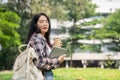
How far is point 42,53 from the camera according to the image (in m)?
2.98

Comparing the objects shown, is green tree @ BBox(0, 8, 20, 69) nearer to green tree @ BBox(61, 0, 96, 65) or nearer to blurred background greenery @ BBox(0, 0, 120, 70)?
blurred background greenery @ BBox(0, 0, 120, 70)

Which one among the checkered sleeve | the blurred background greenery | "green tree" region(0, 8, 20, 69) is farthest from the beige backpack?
the blurred background greenery

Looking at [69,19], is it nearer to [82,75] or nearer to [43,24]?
[82,75]

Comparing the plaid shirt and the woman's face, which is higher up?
the woman's face

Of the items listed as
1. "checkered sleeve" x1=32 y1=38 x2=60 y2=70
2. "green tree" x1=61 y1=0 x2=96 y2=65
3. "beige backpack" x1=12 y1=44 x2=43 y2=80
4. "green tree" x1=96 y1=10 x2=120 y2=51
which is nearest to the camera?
"beige backpack" x1=12 y1=44 x2=43 y2=80

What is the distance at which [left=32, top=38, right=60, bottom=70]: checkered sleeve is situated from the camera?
9.71 feet

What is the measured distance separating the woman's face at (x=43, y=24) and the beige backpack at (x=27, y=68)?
294mm

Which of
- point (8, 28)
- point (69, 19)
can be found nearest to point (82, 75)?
point (8, 28)

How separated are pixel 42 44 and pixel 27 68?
10.4 inches

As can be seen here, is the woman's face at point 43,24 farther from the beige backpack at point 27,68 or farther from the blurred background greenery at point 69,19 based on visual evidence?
the blurred background greenery at point 69,19

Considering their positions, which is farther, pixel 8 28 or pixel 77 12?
pixel 77 12

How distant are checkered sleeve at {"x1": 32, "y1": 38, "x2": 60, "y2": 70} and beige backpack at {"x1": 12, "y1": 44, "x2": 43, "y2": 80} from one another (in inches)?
2.1

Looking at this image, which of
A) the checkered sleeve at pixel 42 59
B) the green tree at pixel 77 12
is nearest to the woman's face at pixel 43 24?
the checkered sleeve at pixel 42 59

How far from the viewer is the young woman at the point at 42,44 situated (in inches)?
117
